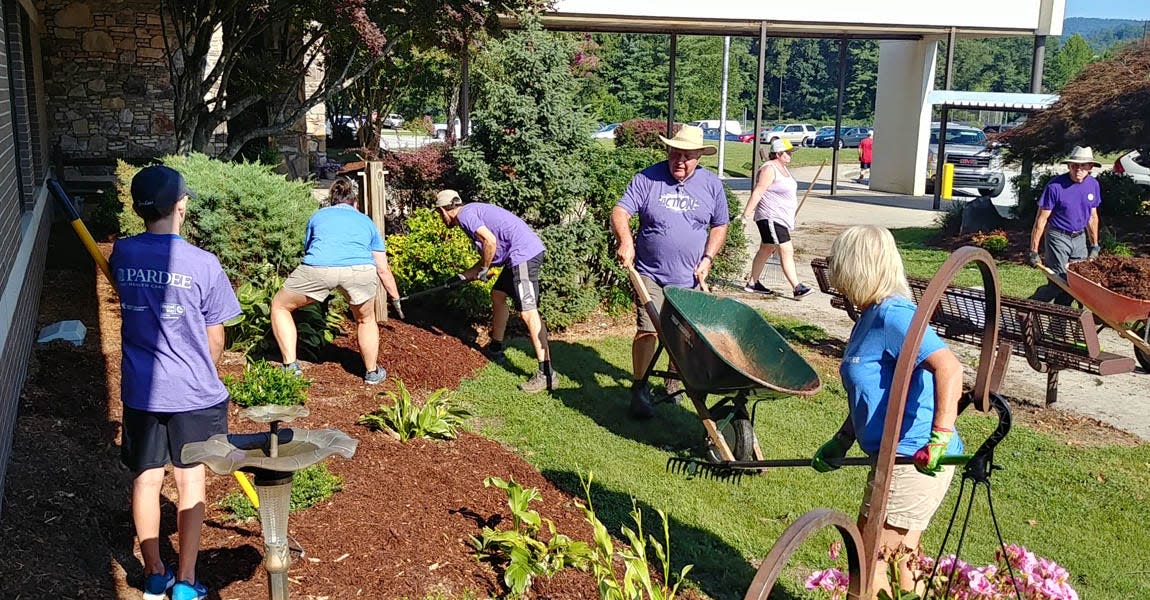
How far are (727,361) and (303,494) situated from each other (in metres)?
2.16

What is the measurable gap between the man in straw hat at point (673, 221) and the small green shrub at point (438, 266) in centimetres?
225

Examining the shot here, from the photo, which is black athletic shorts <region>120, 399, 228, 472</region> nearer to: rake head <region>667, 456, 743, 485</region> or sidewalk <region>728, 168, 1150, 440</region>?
rake head <region>667, 456, 743, 485</region>

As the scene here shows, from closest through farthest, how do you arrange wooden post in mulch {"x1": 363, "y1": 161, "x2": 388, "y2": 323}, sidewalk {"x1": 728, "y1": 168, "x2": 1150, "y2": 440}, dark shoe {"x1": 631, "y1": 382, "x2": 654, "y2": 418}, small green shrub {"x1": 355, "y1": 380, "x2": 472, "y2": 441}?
small green shrub {"x1": 355, "y1": 380, "x2": 472, "y2": 441}
dark shoe {"x1": 631, "y1": 382, "x2": 654, "y2": 418}
sidewalk {"x1": 728, "y1": 168, "x2": 1150, "y2": 440}
wooden post in mulch {"x1": 363, "y1": 161, "x2": 388, "y2": 323}

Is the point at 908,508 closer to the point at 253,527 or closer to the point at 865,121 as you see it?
the point at 253,527

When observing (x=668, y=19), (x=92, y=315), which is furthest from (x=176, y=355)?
(x=668, y=19)

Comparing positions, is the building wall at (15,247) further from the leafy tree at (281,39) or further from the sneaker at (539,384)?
the sneaker at (539,384)

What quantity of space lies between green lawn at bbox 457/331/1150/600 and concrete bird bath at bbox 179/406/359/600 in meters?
1.58

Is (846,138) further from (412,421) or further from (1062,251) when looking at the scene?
(412,421)

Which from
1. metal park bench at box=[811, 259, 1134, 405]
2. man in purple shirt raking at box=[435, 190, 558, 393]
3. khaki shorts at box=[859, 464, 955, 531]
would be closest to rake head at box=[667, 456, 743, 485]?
khaki shorts at box=[859, 464, 955, 531]

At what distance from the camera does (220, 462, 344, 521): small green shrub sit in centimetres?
471

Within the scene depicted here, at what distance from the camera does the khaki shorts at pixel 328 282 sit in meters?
6.63

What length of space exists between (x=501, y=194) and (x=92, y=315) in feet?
11.5

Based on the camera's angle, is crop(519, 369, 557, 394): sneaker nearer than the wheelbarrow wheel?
No

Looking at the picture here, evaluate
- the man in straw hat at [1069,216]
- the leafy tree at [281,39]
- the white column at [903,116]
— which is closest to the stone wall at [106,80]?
the leafy tree at [281,39]
